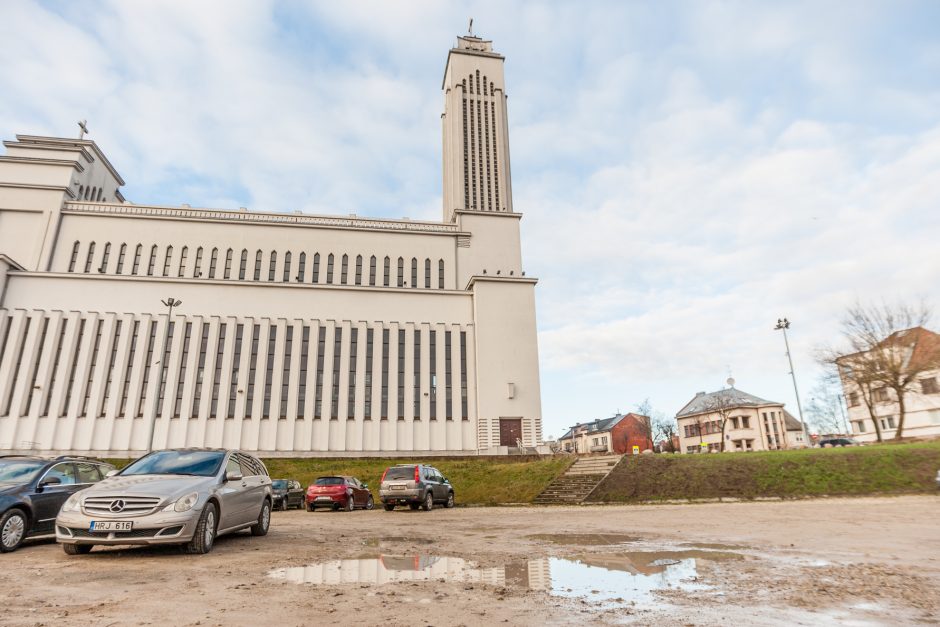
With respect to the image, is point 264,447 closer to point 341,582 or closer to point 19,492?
point 19,492

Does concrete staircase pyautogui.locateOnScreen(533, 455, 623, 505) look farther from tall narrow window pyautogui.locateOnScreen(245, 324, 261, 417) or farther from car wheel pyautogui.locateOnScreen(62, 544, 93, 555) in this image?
tall narrow window pyautogui.locateOnScreen(245, 324, 261, 417)

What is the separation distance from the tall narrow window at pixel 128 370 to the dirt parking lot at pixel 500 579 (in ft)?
121

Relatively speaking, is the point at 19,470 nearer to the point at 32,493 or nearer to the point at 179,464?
the point at 32,493

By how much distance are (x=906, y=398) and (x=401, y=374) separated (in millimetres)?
44360

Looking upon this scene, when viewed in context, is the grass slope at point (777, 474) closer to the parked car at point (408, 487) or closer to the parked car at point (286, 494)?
the parked car at point (408, 487)

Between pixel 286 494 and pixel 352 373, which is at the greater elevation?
pixel 352 373

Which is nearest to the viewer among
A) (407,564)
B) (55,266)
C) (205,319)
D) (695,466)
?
(407,564)

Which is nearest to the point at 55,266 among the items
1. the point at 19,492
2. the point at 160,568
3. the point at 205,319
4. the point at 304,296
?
the point at 205,319

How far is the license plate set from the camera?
7289mm

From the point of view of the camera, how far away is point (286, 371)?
43156 millimetres

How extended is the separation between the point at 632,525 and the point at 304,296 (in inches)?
1508

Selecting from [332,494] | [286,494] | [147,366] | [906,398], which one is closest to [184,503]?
[332,494]

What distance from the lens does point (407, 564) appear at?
7453 millimetres

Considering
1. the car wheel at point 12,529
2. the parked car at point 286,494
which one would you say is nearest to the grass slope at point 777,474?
the parked car at point 286,494
